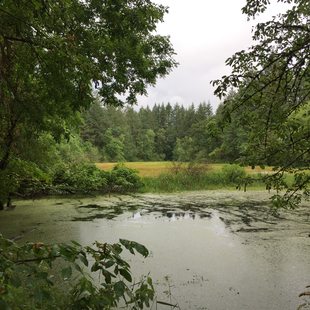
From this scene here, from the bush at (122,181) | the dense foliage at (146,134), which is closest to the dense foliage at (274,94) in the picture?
the bush at (122,181)

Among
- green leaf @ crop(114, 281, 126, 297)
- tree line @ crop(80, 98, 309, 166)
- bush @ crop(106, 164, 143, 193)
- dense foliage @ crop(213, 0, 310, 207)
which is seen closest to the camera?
green leaf @ crop(114, 281, 126, 297)

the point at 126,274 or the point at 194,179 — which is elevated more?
the point at 194,179

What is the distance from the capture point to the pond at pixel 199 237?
4.09 m

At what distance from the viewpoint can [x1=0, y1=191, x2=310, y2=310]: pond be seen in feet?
13.4

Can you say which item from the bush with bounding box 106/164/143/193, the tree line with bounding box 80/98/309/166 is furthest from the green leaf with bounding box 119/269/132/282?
the tree line with bounding box 80/98/309/166

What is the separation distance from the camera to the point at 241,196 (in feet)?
40.3

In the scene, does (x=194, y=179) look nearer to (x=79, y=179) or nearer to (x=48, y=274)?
(x=79, y=179)

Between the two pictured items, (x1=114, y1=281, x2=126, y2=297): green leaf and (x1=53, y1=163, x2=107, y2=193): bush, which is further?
(x1=53, y1=163, x2=107, y2=193): bush

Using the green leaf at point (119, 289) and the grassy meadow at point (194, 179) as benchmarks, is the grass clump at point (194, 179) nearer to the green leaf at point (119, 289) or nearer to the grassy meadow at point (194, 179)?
the grassy meadow at point (194, 179)

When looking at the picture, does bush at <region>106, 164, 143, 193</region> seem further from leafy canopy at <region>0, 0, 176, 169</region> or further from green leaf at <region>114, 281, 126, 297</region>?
green leaf at <region>114, 281, 126, 297</region>

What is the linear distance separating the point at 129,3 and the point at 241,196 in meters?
8.99

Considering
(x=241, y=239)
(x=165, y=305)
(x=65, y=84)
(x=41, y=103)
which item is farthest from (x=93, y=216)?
(x=65, y=84)

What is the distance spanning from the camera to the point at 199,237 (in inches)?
267

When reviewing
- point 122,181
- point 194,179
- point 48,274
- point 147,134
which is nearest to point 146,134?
point 147,134
